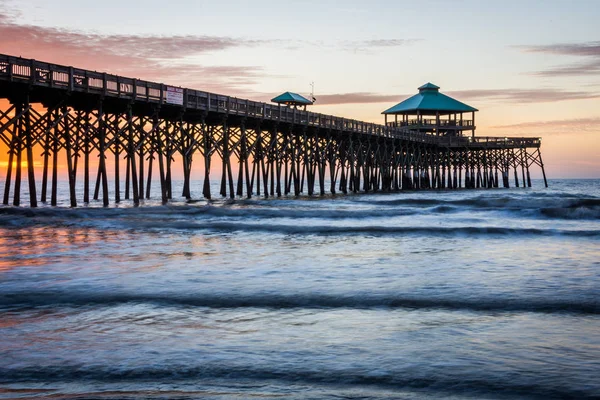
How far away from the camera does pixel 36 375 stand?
4.73 m

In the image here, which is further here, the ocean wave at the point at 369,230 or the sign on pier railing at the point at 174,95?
the sign on pier railing at the point at 174,95

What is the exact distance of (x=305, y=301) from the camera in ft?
25.4

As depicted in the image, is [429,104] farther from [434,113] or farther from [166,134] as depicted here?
[166,134]

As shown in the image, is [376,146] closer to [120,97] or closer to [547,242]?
[120,97]

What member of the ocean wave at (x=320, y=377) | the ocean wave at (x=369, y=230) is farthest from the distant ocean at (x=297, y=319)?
the ocean wave at (x=369, y=230)

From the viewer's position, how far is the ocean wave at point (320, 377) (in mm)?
4461

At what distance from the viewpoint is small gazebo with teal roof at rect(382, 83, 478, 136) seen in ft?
213

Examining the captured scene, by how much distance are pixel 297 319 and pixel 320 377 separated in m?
2.01

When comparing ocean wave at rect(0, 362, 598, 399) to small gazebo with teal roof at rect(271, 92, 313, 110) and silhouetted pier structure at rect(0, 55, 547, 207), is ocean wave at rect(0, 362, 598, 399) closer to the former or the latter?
silhouetted pier structure at rect(0, 55, 547, 207)

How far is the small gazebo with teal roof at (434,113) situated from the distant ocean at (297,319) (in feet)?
166

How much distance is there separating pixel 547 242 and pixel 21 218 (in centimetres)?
1482

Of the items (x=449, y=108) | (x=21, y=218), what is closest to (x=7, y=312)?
(x=21, y=218)

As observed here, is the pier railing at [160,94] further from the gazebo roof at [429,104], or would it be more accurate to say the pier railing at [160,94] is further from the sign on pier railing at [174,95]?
the gazebo roof at [429,104]

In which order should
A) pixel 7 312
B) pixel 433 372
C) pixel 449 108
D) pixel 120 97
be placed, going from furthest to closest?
pixel 449 108 → pixel 120 97 → pixel 7 312 → pixel 433 372
